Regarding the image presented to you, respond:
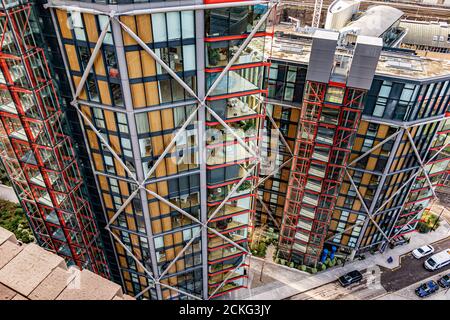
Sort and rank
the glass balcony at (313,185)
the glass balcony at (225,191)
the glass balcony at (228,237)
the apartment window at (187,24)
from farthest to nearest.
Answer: the glass balcony at (313,185) < the glass balcony at (228,237) < the glass balcony at (225,191) < the apartment window at (187,24)

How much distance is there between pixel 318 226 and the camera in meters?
53.2

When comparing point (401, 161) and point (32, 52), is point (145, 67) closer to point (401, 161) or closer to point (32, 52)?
point (32, 52)

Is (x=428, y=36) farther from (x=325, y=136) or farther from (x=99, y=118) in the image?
(x=99, y=118)

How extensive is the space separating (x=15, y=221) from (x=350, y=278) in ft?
187

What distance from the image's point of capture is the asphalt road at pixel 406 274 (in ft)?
185

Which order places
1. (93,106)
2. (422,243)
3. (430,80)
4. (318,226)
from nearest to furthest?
(93,106) < (430,80) < (318,226) < (422,243)

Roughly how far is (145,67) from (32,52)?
32.6 feet

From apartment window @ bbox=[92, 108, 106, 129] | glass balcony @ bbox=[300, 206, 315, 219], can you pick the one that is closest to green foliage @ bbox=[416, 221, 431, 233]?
glass balcony @ bbox=[300, 206, 315, 219]

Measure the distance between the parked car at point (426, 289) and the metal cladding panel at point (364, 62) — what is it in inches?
1365

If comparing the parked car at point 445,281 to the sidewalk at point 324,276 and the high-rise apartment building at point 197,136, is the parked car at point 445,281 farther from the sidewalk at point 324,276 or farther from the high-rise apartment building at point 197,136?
the high-rise apartment building at point 197,136

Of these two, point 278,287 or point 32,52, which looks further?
point 278,287

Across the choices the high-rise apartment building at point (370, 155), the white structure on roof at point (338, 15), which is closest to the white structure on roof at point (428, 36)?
the white structure on roof at point (338, 15)

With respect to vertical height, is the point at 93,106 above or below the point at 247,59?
below

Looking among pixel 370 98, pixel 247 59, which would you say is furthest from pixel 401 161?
pixel 247 59
